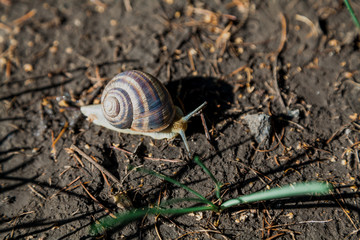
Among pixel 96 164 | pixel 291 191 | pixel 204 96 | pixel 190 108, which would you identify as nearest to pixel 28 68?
pixel 96 164

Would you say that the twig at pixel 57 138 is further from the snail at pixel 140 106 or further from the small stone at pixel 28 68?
the small stone at pixel 28 68

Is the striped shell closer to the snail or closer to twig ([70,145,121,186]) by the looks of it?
the snail

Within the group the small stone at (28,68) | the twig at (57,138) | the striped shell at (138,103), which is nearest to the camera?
the striped shell at (138,103)

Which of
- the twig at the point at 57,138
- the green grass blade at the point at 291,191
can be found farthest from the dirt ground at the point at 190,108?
the green grass blade at the point at 291,191

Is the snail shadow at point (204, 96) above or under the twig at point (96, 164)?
above

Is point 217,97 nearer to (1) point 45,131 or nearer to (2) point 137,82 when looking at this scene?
(2) point 137,82

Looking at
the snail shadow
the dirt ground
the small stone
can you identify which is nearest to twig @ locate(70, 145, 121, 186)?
the dirt ground

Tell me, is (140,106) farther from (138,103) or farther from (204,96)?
(204,96)
